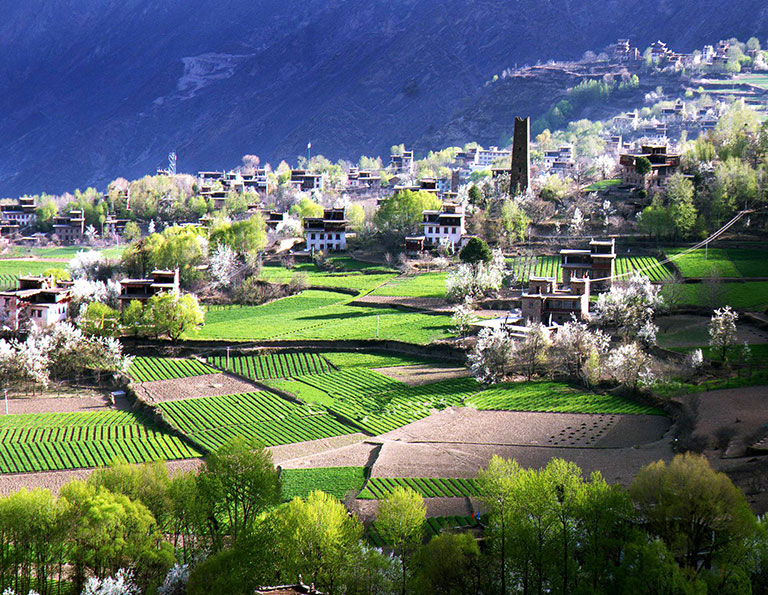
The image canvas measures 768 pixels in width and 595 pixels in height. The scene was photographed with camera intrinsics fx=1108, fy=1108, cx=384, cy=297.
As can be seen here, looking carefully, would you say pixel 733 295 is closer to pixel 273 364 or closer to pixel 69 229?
pixel 273 364

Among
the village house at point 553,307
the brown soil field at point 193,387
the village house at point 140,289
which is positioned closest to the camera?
the brown soil field at point 193,387

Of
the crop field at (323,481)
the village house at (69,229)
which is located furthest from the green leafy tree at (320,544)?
the village house at (69,229)

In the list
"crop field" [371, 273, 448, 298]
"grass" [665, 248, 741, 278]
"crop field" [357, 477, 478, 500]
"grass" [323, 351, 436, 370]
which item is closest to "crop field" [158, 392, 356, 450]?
"grass" [323, 351, 436, 370]

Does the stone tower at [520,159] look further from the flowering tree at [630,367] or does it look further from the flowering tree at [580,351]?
the flowering tree at [630,367]

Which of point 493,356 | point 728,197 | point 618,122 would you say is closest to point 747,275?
point 728,197

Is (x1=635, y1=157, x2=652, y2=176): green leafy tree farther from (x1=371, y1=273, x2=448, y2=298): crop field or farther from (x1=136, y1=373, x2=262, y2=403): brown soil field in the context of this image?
(x1=136, y1=373, x2=262, y2=403): brown soil field

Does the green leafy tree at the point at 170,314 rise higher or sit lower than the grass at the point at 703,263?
lower

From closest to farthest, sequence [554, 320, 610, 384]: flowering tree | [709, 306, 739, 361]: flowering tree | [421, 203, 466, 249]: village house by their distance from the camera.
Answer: [554, 320, 610, 384]: flowering tree < [709, 306, 739, 361]: flowering tree < [421, 203, 466, 249]: village house

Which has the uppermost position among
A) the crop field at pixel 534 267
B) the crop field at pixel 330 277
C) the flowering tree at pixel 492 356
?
the crop field at pixel 534 267
